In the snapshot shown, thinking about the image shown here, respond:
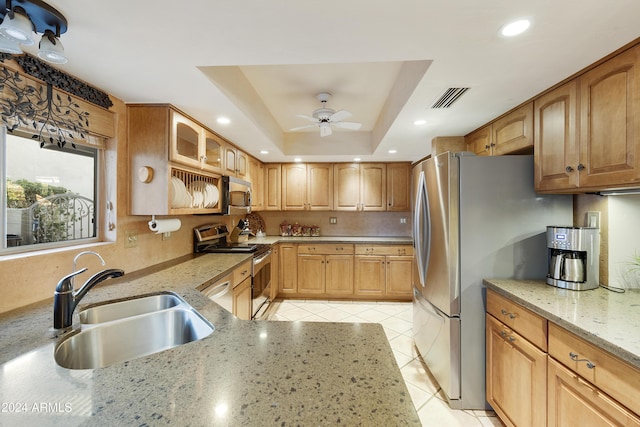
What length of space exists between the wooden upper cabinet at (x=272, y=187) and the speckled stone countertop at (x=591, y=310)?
3287mm

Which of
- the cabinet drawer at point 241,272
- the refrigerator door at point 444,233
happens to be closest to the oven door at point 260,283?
the cabinet drawer at point 241,272

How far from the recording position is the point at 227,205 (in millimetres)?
2836

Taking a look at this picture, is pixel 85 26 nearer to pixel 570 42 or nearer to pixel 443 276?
pixel 570 42

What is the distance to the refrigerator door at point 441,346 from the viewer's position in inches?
74.9

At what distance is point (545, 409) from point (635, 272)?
3.35 ft

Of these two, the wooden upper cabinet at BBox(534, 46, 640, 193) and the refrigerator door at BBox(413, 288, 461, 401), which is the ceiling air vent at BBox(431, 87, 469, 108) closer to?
the wooden upper cabinet at BBox(534, 46, 640, 193)

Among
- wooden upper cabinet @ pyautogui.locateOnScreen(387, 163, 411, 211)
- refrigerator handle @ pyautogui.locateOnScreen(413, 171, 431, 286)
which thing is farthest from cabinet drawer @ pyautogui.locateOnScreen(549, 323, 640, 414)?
wooden upper cabinet @ pyautogui.locateOnScreen(387, 163, 411, 211)

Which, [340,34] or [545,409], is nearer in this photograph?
[340,34]

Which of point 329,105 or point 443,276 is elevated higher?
point 329,105

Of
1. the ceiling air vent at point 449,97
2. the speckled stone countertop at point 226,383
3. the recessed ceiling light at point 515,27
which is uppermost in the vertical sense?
the ceiling air vent at point 449,97

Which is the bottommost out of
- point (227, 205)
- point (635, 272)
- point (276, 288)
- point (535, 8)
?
point (276, 288)

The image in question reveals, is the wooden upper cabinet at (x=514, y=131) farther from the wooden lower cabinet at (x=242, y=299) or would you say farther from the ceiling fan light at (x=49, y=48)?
the ceiling fan light at (x=49, y=48)

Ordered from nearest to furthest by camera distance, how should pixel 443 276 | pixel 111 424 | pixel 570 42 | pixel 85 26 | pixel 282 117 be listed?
pixel 111 424
pixel 85 26
pixel 570 42
pixel 443 276
pixel 282 117

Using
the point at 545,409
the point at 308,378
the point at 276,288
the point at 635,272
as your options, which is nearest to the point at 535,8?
the point at 308,378
